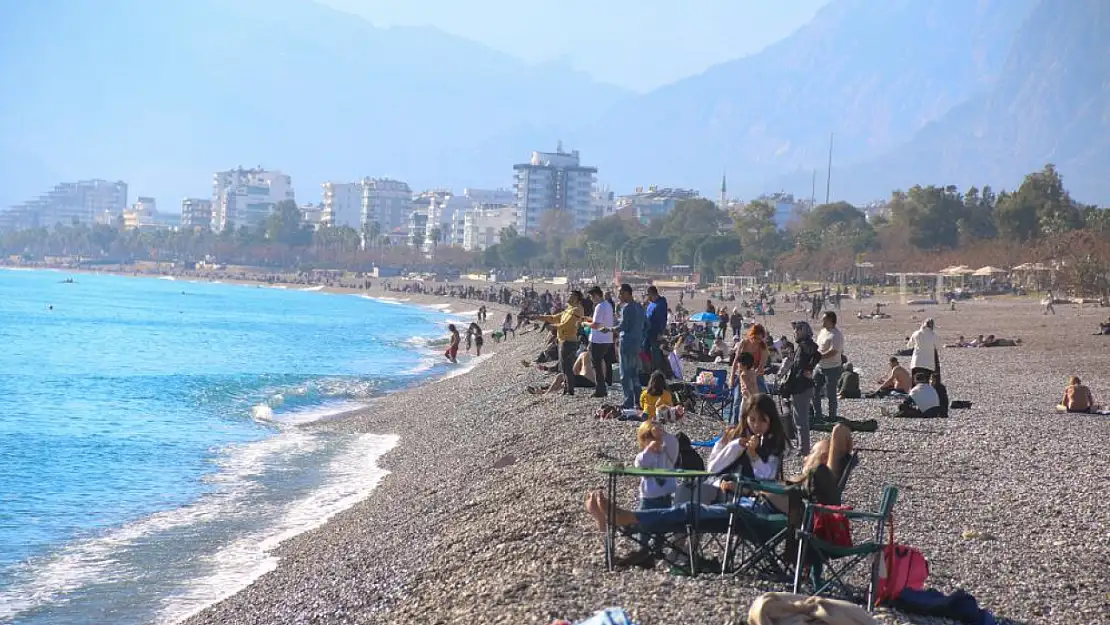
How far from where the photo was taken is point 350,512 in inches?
537

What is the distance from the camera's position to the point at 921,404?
611 inches

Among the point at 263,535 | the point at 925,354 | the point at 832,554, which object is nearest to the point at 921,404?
the point at 925,354

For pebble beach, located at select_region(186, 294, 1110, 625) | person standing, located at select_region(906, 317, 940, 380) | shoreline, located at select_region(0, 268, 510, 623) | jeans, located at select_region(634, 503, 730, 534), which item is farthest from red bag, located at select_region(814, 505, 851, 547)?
person standing, located at select_region(906, 317, 940, 380)

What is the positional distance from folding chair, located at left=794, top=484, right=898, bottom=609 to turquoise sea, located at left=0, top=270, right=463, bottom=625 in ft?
17.2

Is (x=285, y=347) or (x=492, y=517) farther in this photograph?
(x=285, y=347)

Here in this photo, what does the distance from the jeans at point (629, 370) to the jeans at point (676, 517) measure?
269 inches

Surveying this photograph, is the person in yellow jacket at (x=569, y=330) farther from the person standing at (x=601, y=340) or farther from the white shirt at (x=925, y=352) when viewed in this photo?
the white shirt at (x=925, y=352)

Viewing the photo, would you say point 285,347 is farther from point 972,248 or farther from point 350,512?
point 972,248

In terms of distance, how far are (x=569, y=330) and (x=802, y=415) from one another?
17.3ft

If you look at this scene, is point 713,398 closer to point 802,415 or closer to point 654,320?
point 654,320

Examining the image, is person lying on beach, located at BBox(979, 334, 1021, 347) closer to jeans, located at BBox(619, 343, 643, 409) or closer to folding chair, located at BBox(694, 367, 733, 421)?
folding chair, located at BBox(694, 367, 733, 421)

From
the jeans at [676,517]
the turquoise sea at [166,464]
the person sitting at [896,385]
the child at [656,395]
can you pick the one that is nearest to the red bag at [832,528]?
the jeans at [676,517]

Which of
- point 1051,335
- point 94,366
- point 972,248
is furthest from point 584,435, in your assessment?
point 972,248

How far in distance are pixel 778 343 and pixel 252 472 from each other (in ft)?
37.8
